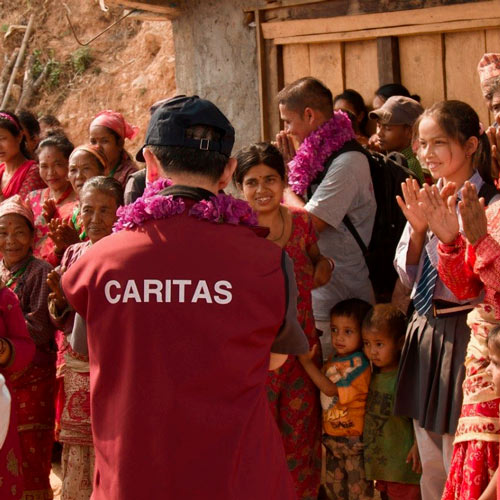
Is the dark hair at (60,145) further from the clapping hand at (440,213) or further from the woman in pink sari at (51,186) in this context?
the clapping hand at (440,213)

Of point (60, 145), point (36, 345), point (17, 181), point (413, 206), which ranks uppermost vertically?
point (60, 145)

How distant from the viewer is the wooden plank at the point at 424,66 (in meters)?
6.57

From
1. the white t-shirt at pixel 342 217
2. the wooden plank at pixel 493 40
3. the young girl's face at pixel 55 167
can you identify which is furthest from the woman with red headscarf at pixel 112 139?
the wooden plank at pixel 493 40

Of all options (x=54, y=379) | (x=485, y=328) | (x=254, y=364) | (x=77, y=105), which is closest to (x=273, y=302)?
(x=254, y=364)

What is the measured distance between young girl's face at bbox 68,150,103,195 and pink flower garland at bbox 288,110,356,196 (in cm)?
137

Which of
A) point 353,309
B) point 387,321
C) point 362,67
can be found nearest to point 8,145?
point 362,67

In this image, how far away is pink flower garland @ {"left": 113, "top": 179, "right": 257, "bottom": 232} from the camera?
2.71 metres

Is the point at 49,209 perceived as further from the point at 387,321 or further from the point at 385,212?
the point at 387,321

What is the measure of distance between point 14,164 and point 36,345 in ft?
7.26

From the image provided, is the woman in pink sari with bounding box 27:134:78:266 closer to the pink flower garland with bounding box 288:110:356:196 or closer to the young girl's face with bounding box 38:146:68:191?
the young girl's face with bounding box 38:146:68:191

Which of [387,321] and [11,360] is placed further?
[387,321]

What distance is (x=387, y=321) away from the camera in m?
4.94

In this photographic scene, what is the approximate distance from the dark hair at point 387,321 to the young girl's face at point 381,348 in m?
0.02

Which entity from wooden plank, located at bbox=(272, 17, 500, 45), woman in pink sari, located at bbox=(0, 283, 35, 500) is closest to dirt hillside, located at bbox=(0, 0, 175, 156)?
wooden plank, located at bbox=(272, 17, 500, 45)
